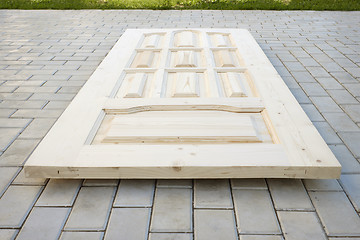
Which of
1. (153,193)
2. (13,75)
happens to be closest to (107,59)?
(13,75)

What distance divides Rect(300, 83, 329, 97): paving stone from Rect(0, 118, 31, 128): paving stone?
2.20 m

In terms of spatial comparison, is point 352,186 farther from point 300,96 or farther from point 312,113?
point 300,96

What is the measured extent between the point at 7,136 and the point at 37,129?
18 cm

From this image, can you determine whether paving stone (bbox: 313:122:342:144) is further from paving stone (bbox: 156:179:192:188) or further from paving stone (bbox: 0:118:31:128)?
paving stone (bbox: 0:118:31:128)

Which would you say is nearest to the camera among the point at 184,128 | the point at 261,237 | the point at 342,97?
the point at 261,237

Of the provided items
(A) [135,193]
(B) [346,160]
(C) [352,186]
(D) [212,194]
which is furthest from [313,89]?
(A) [135,193]

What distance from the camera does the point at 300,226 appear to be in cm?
138

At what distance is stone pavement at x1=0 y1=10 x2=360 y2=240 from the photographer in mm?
1374

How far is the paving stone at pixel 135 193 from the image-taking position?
1.51 m

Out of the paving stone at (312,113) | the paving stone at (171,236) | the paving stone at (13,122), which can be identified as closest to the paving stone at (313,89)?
the paving stone at (312,113)

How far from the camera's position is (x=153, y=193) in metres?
1.57

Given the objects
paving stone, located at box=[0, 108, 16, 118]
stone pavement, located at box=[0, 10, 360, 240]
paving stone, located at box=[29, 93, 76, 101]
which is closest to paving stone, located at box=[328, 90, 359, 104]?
stone pavement, located at box=[0, 10, 360, 240]

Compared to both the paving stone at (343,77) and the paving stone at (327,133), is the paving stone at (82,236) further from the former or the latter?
the paving stone at (343,77)

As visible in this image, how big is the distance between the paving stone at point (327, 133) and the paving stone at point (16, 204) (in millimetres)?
1722
